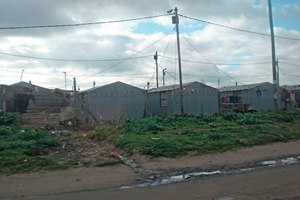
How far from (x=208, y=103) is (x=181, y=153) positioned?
920 inches

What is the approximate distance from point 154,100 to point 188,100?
13.7 feet

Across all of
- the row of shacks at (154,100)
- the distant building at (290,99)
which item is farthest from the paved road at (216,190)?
the distant building at (290,99)

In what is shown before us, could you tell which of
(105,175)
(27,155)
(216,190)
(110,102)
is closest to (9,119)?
(110,102)

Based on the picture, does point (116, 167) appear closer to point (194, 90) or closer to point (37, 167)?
point (37, 167)

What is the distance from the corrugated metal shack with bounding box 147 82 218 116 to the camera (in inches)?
1347

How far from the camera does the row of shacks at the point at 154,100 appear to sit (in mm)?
29859

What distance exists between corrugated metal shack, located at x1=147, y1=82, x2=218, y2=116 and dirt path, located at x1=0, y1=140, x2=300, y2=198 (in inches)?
795

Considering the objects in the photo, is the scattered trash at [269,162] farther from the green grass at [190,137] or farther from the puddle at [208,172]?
the green grass at [190,137]

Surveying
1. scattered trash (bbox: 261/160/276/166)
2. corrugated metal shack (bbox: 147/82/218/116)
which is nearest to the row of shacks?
corrugated metal shack (bbox: 147/82/218/116)

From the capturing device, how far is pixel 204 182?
8.89 meters

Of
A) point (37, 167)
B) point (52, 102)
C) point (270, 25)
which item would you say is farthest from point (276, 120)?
point (52, 102)

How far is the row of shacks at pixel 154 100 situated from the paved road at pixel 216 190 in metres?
19.8

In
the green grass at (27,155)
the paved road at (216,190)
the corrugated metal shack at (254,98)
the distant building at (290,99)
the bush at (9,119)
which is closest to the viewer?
the paved road at (216,190)

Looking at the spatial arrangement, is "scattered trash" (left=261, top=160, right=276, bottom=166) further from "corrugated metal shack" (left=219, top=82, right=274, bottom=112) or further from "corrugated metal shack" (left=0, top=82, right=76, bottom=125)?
"corrugated metal shack" (left=219, top=82, right=274, bottom=112)
